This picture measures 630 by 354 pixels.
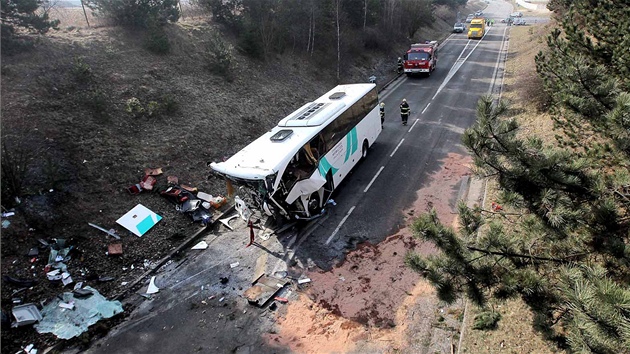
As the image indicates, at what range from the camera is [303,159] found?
12.5m

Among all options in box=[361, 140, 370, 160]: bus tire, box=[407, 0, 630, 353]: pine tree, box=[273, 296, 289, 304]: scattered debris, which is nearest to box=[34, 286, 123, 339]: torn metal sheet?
box=[273, 296, 289, 304]: scattered debris

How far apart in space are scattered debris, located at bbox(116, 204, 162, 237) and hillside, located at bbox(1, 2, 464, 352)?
228 mm

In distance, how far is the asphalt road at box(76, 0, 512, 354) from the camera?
8.98 m

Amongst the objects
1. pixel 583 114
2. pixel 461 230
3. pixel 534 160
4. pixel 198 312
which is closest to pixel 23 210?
pixel 198 312

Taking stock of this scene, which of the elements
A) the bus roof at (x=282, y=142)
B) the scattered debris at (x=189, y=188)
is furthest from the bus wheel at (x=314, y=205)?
the scattered debris at (x=189, y=188)

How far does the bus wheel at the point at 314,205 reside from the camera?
1277 centimetres

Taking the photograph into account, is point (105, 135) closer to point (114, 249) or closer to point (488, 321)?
point (114, 249)

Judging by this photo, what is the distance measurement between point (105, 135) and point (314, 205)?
8.28 meters

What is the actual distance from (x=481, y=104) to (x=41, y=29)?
19.4 metres

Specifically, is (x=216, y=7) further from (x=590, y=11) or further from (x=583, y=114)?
(x=583, y=114)

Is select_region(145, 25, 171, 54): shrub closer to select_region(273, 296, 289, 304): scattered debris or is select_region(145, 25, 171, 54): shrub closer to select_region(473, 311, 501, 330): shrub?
select_region(273, 296, 289, 304): scattered debris

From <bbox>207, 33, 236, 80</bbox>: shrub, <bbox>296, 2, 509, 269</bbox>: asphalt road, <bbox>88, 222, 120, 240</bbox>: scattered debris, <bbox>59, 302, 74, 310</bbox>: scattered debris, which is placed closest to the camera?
<bbox>59, 302, 74, 310</bbox>: scattered debris

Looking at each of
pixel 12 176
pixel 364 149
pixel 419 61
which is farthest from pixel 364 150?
pixel 419 61

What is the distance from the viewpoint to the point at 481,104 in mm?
5164
